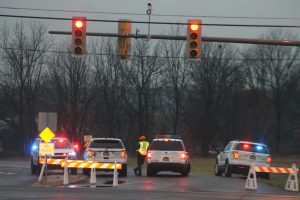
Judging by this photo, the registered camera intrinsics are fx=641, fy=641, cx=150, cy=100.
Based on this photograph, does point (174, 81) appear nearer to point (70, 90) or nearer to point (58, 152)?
point (70, 90)

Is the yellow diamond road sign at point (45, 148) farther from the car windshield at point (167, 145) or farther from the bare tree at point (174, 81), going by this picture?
the bare tree at point (174, 81)

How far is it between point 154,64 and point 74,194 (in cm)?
6761

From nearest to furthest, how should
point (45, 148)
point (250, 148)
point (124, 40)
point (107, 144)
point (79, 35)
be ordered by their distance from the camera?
point (79, 35) → point (124, 40) → point (45, 148) → point (107, 144) → point (250, 148)

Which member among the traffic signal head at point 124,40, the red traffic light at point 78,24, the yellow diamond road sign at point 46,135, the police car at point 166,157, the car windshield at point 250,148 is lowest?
the police car at point 166,157

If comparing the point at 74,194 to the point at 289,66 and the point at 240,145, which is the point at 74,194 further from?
the point at 289,66

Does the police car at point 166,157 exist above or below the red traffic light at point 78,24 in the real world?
below

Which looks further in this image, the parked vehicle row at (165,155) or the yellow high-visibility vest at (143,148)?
the yellow high-visibility vest at (143,148)

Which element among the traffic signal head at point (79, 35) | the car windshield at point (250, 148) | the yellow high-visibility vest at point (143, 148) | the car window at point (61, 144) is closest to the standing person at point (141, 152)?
the yellow high-visibility vest at point (143, 148)

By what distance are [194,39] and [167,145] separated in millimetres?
8514

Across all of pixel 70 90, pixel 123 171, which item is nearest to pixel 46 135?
pixel 123 171

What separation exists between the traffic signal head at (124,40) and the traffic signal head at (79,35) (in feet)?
4.14

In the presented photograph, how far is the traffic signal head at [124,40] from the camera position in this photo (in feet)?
72.5

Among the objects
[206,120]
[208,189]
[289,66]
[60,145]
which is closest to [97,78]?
[206,120]

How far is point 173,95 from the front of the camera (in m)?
87.2
